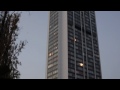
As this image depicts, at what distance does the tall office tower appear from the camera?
258ft

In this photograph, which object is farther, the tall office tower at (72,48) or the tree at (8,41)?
the tall office tower at (72,48)

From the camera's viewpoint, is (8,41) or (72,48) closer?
(8,41)

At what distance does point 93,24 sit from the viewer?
10450 cm

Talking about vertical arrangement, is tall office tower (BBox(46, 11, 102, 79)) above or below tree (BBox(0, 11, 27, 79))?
above

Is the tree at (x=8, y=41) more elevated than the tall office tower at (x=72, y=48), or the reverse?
the tall office tower at (x=72, y=48)

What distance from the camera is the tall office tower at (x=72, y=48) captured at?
78.7 meters

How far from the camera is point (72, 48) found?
A: 82.9 m

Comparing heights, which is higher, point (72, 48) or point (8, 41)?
point (72, 48)

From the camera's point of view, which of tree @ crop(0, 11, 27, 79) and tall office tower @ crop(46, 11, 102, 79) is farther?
tall office tower @ crop(46, 11, 102, 79)

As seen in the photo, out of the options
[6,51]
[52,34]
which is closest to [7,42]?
[6,51]
